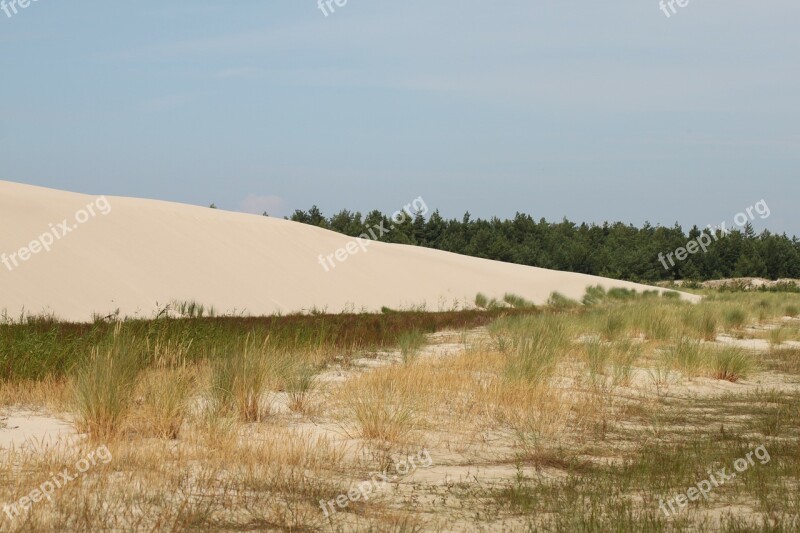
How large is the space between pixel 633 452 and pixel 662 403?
3.02 metres

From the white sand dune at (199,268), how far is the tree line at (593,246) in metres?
27.6

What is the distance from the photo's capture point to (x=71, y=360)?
1034 centimetres

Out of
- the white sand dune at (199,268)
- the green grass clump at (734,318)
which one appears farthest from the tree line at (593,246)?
the green grass clump at (734,318)

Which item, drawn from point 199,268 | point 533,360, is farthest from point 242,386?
point 199,268

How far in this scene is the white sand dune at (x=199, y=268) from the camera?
1024 inches

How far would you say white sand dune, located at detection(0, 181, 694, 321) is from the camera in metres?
26.0

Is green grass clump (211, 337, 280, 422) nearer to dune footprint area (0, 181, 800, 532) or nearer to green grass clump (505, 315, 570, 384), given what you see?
dune footprint area (0, 181, 800, 532)

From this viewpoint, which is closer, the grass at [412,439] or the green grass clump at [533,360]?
the grass at [412,439]

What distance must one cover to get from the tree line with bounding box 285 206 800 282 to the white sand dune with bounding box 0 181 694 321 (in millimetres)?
Answer: 27551

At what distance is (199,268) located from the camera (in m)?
33.3

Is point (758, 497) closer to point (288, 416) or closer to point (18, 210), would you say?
point (288, 416)

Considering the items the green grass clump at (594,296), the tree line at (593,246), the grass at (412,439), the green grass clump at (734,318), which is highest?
the tree line at (593,246)

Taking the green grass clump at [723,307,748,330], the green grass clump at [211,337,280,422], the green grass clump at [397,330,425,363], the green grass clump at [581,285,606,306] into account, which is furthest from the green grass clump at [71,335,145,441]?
the green grass clump at [581,285,606,306]

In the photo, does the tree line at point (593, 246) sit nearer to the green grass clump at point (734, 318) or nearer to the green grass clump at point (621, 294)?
the green grass clump at point (621, 294)
